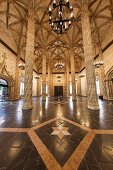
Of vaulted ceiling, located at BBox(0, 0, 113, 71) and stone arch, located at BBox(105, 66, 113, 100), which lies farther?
stone arch, located at BBox(105, 66, 113, 100)

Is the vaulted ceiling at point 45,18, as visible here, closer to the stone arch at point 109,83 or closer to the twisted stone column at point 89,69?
the twisted stone column at point 89,69

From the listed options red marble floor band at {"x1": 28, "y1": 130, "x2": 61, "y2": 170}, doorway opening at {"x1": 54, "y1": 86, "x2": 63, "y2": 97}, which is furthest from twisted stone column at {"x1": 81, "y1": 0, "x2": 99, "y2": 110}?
doorway opening at {"x1": 54, "y1": 86, "x2": 63, "y2": 97}

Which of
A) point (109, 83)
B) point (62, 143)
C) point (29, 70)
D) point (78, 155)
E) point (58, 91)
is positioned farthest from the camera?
point (58, 91)

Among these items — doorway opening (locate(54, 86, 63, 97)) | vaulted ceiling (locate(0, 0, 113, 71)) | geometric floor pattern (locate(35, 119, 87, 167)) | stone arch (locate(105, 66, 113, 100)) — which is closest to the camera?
geometric floor pattern (locate(35, 119, 87, 167))

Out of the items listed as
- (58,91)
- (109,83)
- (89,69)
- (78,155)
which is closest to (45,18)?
(89,69)

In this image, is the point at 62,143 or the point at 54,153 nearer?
the point at 54,153

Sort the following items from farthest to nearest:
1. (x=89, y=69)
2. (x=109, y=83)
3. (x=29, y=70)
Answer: (x=109, y=83) → (x=29, y=70) → (x=89, y=69)

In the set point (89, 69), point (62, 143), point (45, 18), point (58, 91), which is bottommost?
point (62, 143)

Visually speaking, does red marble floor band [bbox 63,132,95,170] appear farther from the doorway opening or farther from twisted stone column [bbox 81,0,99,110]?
the doorway opening

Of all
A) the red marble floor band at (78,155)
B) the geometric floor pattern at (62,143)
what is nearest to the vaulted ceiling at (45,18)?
the geometric floor pattern at (62,143)

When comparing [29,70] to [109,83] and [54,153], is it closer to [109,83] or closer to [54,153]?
[54,153]

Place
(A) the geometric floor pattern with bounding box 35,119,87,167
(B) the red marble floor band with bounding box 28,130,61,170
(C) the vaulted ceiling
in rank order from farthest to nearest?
(C) the vaulted ceiling < (A) the geometric floor pattern with bounding box 35,119,87,167 < (B) the red marble floor band with bounding box 28,130,61,170

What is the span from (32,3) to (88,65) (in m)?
7.90

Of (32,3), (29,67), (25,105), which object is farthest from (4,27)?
(25,105)
